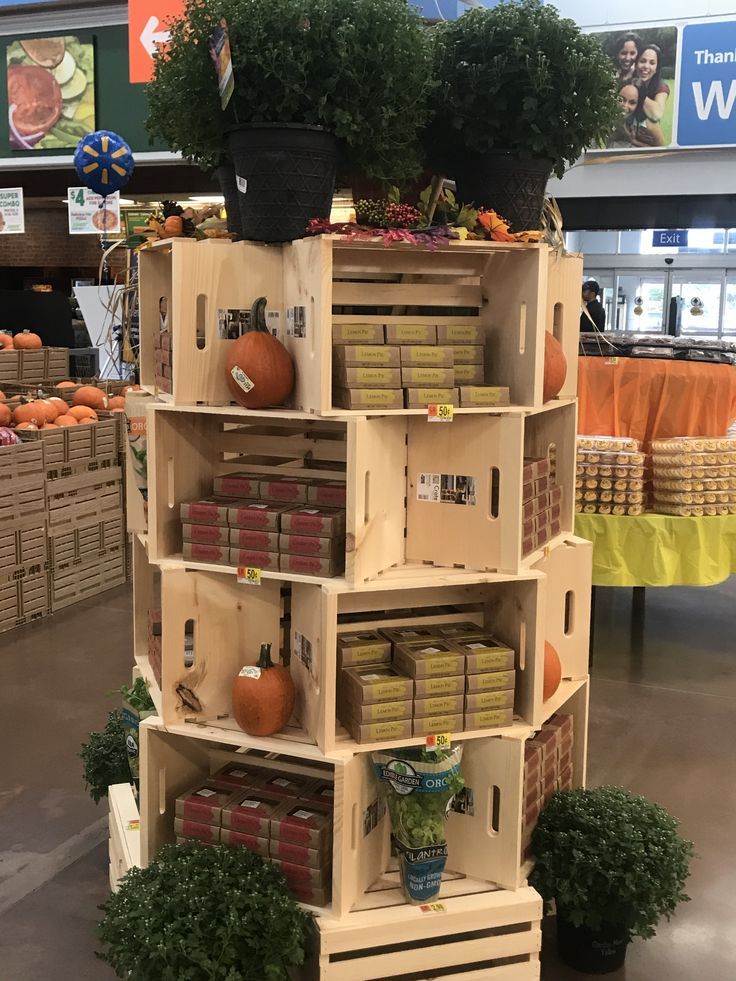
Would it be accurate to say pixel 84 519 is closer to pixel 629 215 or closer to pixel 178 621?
pixel 178 621

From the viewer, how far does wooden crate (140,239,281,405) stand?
8.39 feet

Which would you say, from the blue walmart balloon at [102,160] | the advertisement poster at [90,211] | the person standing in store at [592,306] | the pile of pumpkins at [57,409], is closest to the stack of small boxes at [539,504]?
the pile of pumpkins at [57,409]

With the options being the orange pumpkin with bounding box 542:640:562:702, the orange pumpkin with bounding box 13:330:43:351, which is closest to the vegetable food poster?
the orange pumpkin with bounding box 13:330:43:351

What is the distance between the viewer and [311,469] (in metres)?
2.81

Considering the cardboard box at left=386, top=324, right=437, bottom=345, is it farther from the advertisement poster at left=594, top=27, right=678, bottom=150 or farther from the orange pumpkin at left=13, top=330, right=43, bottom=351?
the orange pumpkin at left=13, top=330, right=43, bottom=351

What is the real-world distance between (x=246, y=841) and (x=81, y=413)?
181 inches

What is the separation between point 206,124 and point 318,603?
1.23 meters

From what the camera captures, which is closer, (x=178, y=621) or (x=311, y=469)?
(x=178, y=621)

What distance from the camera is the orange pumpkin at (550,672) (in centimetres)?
292

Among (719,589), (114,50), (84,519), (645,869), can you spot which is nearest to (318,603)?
(645,869)

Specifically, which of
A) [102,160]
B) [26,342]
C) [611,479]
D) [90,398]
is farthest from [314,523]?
[26,342]

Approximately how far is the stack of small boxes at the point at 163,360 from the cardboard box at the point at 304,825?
3.81ft

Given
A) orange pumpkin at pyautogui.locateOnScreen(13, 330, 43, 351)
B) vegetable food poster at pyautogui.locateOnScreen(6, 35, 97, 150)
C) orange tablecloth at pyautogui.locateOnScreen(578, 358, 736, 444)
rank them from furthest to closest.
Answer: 1. vegetable food poster at pyautogui.locateOnScreen(6, 35, 97, 150)
2. orange pumpkin at pyautogui.locateOnScreen(13, 330, 43, 351)
3. orange tablecloth at pyautogui.locateOnScreen(578, 358, 736, 444)

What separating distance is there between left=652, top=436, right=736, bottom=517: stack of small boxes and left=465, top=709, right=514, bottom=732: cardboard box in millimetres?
2876
